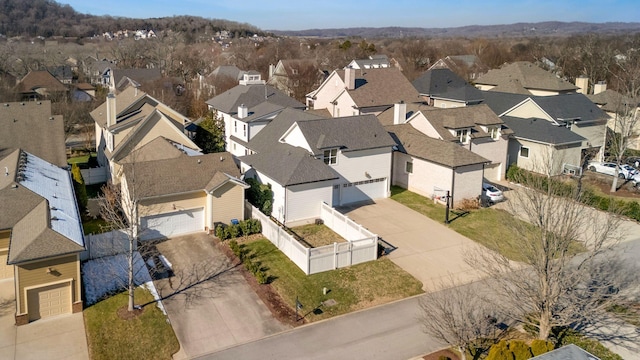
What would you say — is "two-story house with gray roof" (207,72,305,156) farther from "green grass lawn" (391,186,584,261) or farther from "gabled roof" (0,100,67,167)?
"gabled roof" (0,100,67,167)

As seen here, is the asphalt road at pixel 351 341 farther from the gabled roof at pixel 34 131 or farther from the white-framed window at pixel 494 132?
the white-framed window at pixel 494 132

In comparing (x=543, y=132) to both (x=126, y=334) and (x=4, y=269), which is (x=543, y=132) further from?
(x=4, y=269)

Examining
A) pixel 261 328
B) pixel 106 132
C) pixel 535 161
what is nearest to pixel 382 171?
pixel 535 161

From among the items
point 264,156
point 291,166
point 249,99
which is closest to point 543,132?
point 291,166

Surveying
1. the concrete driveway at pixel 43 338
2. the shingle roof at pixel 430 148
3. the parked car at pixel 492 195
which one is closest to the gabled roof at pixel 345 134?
the shingle roof at pixel 430 148

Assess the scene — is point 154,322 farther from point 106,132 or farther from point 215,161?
point 106,132

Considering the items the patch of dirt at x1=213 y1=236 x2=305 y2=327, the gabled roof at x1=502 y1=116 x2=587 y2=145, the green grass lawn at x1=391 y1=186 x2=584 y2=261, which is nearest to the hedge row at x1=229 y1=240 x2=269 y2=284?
the patch of dirt at x1=213 y1=236 x2=305 y2=327
